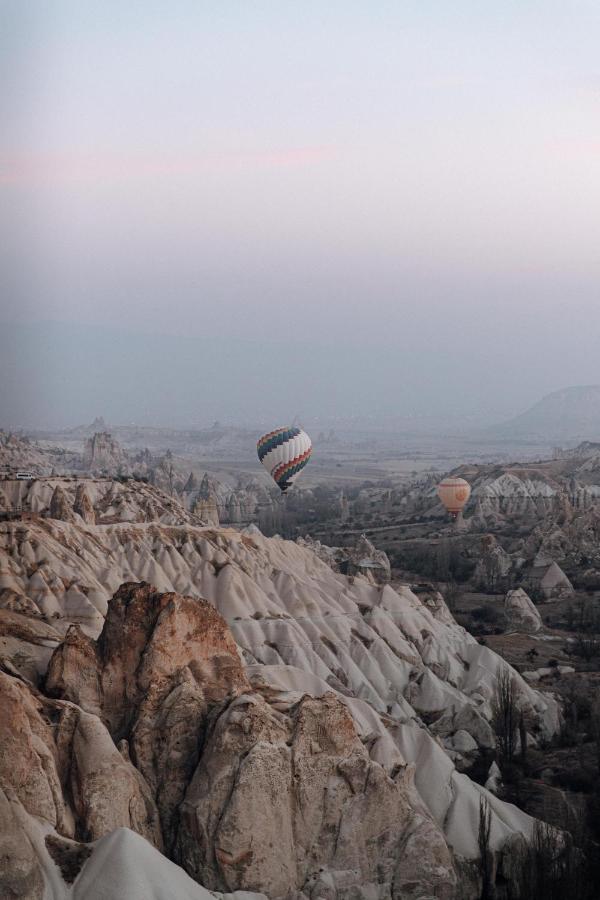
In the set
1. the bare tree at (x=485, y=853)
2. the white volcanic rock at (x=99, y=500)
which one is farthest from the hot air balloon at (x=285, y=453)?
the bare tree at (x=485, y=853)

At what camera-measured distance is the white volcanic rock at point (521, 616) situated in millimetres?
45812

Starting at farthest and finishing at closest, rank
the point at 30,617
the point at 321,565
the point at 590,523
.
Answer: the point at 590,523
the point at 321,565
the point at 30,617

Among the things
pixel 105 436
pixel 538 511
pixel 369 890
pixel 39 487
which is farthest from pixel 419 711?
pixel 105 436

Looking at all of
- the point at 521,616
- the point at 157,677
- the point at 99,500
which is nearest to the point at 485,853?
the point at 157,677

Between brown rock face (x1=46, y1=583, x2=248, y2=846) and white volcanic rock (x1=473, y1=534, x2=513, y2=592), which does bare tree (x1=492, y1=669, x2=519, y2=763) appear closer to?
brown rock face (x1=46, y1=583, x2=248, y2=846)

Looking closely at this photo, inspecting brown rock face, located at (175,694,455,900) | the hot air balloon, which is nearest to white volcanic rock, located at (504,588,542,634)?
the hot air balloon

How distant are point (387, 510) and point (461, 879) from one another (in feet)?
285

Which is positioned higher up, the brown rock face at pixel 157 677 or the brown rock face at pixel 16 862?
the brown rock face at pixel 157 677

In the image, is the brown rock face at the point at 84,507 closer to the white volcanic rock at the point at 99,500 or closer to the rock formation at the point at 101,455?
the white volcanic rock at the point at 99,500

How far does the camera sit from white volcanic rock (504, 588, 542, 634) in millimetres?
45812

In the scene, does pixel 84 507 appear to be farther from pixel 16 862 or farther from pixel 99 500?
pixel 16 862

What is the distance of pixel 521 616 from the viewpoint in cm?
4597

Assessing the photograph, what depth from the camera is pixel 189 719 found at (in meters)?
16.4

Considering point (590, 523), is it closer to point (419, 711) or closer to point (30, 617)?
point (419, 711)
